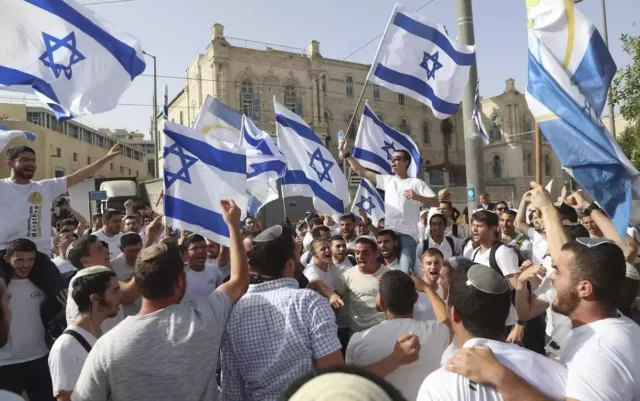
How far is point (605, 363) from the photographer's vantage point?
1.92 meters

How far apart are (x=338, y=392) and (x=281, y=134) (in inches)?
307

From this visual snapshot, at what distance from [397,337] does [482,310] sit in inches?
36.5

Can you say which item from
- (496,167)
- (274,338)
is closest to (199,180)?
(274,338)

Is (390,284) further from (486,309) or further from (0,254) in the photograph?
(0,254)

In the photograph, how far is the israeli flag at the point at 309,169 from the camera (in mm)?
8172

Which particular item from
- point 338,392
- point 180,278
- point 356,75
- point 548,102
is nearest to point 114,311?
point 180,278

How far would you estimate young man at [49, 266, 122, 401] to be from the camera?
9.30 ft

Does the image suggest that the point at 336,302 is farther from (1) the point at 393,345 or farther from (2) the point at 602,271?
(2) the point at 602,271

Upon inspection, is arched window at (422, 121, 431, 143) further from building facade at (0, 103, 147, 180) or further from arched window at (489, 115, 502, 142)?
building facade at (0, 103, 147, 180)

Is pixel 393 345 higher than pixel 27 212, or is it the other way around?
pixel 27 212

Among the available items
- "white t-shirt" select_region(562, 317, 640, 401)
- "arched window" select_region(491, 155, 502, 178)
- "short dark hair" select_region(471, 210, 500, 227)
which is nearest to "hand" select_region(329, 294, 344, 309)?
"short dark hair" select_region(471, 210, 500, 227)

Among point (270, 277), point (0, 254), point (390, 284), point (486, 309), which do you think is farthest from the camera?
point (0, 254)

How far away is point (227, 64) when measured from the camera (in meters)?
39.4

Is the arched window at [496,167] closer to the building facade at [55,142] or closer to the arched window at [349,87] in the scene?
the arched window at [349,87]
